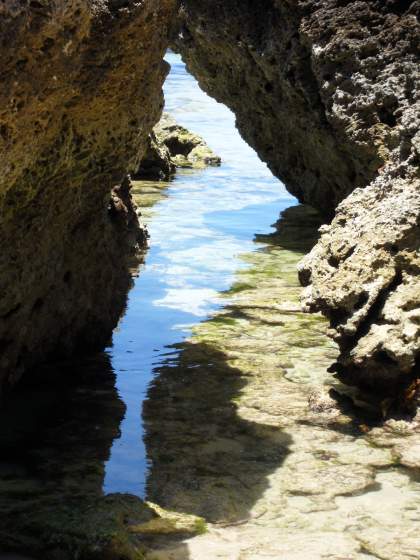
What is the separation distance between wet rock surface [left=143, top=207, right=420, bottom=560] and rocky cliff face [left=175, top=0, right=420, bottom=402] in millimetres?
423

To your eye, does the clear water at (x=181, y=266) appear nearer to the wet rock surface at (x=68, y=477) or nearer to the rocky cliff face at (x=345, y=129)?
the wet rock surface at (x=68, y=477)

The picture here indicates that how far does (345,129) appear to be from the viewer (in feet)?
25.9

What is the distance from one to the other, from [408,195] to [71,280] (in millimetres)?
1918

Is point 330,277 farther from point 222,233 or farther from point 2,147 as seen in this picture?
point 222,233

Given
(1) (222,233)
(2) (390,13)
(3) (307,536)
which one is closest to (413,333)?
(3) (307,536)

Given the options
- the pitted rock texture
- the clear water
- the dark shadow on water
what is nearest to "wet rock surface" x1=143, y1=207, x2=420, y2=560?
the clear water

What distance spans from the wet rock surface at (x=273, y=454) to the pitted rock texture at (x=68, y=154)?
70cm

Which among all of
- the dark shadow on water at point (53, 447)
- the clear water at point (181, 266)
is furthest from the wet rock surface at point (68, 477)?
the clear water at point (181, 266)

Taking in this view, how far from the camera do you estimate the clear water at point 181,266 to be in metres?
5.36

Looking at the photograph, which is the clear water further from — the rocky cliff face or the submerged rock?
the rocky cliff face

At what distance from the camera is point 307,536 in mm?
4105

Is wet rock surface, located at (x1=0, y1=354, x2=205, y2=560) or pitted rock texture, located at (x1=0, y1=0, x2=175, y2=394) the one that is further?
pitted rock texture, located at (x1=0, y1=0, x2=175, y2=394)

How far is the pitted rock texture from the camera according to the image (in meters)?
4.05

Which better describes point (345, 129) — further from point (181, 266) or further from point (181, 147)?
point (181, 147)
